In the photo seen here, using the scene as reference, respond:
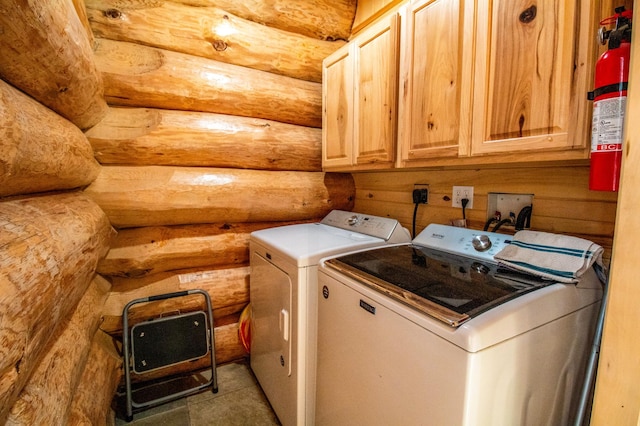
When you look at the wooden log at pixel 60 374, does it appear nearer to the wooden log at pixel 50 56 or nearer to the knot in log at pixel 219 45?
the wooden log at pixel 50 56

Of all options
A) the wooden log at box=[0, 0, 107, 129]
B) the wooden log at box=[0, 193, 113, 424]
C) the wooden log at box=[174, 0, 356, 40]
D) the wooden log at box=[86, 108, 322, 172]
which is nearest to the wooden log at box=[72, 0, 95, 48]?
the wooden log at box=[0, 0, 107, 129]

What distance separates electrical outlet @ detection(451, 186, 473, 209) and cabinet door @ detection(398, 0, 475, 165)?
1.25ft

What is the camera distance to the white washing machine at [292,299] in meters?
1.41

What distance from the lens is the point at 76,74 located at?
1324 mm

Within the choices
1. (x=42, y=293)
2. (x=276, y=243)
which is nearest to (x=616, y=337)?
(x=276, y=243)

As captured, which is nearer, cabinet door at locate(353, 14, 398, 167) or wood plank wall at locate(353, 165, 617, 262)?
wood plank wall at locate(353, 165, 617, 262)

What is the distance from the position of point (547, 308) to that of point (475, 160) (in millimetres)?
626

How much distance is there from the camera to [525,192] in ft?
4.64

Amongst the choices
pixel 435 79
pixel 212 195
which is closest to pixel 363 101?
pixel 435 79

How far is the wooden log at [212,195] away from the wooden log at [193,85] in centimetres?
41

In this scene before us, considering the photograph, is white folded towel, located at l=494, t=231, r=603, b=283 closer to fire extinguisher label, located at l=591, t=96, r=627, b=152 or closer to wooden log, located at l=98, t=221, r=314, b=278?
fire extinguisher label, located at l=591, t=96, r=627, b=152

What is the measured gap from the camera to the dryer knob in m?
1.32

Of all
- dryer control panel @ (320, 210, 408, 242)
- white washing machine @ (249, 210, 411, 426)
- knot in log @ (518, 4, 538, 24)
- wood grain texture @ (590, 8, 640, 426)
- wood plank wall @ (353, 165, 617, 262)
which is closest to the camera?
wood grain texture @ (590, 8, 640, 426)

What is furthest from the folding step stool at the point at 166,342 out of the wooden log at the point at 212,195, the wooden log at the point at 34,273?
the wooden log at the point at 34,273
